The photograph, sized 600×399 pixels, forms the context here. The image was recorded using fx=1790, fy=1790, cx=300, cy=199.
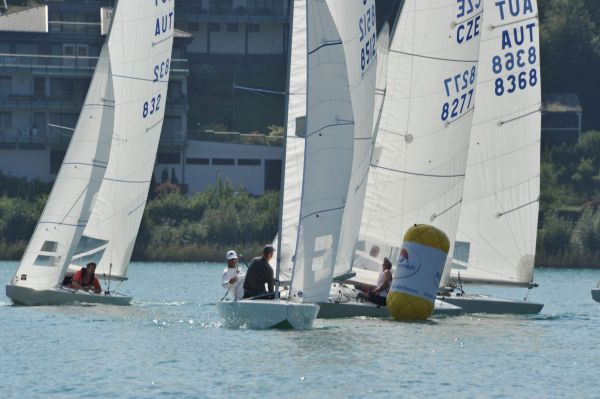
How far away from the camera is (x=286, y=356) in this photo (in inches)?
1003

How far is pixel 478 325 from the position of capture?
3209cm

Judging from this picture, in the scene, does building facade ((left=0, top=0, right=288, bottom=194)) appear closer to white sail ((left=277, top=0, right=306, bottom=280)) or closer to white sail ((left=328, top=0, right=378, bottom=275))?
white sail ((left=328, top=0, right=378, bottom=275))

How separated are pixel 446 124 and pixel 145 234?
31.8 metres

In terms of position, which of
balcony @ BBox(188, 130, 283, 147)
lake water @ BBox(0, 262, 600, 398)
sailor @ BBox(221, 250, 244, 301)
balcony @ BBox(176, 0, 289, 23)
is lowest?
lake water @ BBox(0, 262, 600, 398)

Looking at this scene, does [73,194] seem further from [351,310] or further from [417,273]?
[417,273]

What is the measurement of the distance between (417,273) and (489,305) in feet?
15.8

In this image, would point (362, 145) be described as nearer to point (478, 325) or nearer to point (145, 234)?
point (478, 325)

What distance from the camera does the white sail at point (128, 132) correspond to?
3584 cm

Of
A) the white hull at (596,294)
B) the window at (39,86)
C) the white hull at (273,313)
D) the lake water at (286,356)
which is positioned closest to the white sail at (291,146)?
the lake water at (286,356)

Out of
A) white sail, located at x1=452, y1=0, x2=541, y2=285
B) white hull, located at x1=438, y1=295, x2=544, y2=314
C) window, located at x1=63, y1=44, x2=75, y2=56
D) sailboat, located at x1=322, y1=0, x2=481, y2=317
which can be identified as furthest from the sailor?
window, located at x1=63, y1=44, x2=75, y2=56

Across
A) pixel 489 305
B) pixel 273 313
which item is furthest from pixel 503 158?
pixel 273 313

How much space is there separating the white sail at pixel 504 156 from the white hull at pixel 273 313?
9.00 m

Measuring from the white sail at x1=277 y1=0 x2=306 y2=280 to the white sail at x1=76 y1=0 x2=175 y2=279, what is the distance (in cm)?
618

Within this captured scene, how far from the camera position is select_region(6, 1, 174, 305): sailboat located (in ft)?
Result: 111
